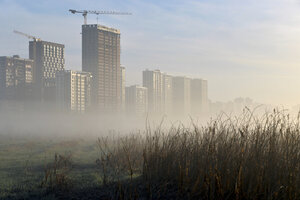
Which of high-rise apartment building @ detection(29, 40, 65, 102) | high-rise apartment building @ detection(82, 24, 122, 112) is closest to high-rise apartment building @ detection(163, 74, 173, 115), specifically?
high-rise apartment building @ detection(82, 24, 122, 112)

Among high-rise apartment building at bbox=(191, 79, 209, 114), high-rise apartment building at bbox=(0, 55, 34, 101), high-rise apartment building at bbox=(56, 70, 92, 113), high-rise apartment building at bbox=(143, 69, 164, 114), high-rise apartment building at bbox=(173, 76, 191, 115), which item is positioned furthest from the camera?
high-rise apartment building at bbox=(191, 79, 209, 114)

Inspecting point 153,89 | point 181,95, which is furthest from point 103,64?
point 181,95

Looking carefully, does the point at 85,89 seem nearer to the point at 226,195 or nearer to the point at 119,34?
the point at 119,34

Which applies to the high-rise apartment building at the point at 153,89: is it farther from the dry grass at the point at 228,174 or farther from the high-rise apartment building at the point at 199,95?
the dry grass at the point at 228,174

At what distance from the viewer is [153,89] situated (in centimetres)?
10906

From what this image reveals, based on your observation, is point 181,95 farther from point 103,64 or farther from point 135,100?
point 103,64

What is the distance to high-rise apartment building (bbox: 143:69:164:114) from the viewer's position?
108188 mm

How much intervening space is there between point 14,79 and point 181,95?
56631mm

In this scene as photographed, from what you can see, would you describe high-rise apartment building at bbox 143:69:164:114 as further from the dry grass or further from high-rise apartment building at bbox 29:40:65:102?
the dry grass

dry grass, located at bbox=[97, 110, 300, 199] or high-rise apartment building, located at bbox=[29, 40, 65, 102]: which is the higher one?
high-rise apartment building, located at bbox=[29, 40, 65, 102]

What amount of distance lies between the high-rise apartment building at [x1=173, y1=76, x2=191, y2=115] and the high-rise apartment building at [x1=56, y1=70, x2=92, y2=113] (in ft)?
134

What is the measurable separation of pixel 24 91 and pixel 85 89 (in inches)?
1140

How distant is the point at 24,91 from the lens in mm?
100125

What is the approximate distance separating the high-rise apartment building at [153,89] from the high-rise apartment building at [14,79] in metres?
37.9
